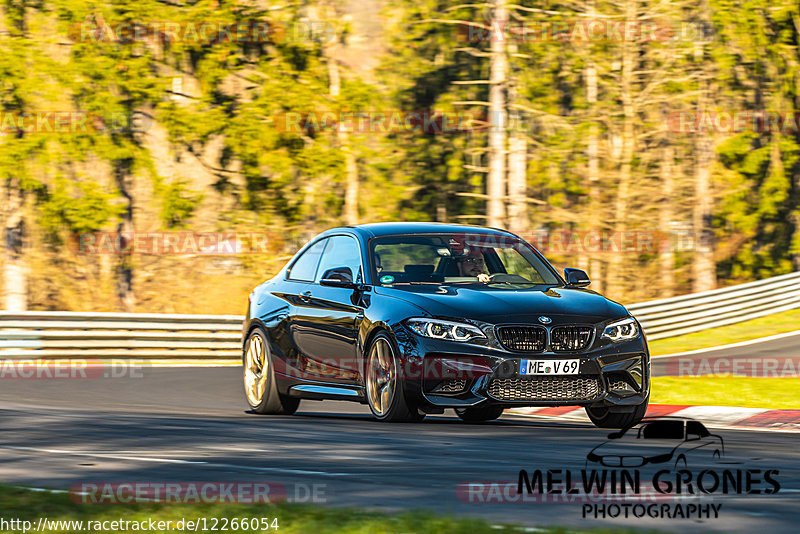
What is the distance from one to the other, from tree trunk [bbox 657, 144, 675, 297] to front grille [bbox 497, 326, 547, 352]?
26551 millimetres

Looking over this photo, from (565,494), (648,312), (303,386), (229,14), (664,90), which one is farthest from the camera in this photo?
(664,90)

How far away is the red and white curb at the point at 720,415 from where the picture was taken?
1137cm

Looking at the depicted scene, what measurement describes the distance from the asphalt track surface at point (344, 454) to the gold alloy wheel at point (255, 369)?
0.27m

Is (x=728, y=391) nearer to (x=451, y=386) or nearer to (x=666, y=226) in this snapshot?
(x=451, y=386)

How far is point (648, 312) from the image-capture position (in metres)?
24.9

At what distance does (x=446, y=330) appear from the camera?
980 centimetres

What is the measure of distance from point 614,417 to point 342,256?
2.70 m

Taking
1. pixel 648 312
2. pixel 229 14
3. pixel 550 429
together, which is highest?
pixel 229 14

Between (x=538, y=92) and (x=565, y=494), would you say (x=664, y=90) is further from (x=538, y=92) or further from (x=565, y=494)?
(x=565, y=494)

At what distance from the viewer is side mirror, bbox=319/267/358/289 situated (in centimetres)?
1081

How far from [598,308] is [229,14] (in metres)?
23.2

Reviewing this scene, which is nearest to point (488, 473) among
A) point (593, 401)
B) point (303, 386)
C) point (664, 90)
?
point (593, 401)

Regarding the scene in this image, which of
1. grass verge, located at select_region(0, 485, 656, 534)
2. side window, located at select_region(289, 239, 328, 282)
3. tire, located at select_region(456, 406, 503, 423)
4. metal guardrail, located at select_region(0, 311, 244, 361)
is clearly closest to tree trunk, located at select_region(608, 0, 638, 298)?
metal guardrail, located at select_region(0, 311, 244, 361)

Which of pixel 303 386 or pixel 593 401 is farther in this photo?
pixel 303 386
